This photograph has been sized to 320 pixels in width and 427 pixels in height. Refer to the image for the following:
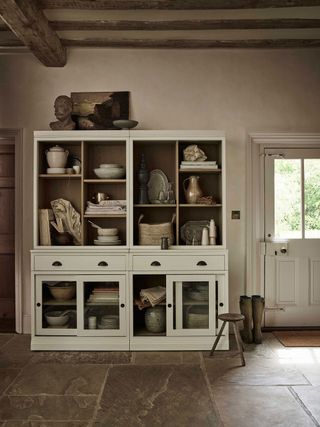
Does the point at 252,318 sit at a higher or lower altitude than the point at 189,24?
lower

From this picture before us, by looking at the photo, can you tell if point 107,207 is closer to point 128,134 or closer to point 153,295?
point 128,134

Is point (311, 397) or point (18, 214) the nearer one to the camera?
point (311, 397)

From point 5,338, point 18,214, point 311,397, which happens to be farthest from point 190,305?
point 18,214

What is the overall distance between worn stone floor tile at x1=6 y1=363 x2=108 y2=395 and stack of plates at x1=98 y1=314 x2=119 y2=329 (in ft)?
1.72

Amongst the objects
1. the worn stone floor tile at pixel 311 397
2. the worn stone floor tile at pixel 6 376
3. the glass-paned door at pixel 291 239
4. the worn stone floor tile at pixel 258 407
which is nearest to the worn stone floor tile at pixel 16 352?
the worn stone floor tile at pixel 6 376

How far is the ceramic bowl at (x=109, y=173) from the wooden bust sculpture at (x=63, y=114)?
54 centimetres

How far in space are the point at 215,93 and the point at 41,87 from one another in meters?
1.85

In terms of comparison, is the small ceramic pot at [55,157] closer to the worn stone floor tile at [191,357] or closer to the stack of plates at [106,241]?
the stack of plates at [106,241]

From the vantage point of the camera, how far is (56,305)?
4426 millimetres

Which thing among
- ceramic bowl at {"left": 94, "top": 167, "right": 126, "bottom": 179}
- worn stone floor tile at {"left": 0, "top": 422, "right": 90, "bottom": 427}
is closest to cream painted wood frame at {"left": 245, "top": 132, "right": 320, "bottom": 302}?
ceramic bowl at {"left": 94, "top": 167, "right": 126, "bottom": 179}

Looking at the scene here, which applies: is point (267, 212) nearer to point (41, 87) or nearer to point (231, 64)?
point (231, 64)

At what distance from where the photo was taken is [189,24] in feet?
13.5

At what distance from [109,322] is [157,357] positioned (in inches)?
22.5

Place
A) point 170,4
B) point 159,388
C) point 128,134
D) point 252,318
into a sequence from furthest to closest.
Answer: point 252,318 < point 128,134 < point 170,4 < point 159,388
